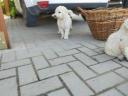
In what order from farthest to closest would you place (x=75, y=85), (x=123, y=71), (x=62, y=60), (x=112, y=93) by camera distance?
(x=62, y=60) < (x=123, y=71) < (x=75, y=85) < (x=112, y=93)

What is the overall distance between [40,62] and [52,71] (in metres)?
0.30

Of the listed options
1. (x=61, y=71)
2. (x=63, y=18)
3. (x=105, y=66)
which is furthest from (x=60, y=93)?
(x=63, y=18)

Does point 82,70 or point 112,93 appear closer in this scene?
point 112,93

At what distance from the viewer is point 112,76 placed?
1.64 m

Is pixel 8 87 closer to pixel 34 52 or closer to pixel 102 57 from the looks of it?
pixel 34 52

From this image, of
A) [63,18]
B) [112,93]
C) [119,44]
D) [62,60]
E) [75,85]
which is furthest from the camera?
[63,18]

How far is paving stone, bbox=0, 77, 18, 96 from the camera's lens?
1.45 meters

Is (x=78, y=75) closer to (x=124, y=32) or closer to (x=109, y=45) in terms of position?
(x=109, y=45)

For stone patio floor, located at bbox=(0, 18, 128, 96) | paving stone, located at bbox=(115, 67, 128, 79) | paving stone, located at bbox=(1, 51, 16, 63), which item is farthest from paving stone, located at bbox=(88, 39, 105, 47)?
paving stone, located at bbox=(1, 51, 16, 63)

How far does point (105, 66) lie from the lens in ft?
6.07

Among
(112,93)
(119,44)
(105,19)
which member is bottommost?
(112,93)

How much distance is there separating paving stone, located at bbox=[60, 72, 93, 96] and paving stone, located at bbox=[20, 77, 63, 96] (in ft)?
0.25

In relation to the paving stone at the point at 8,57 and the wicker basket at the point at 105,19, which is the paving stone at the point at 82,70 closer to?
the paving stone at the point at 8,57

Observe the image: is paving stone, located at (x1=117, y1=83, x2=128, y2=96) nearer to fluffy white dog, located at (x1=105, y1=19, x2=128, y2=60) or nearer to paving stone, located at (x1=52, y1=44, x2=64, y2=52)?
fluffy white dog, located at (x1=105, y1=19, x2=128, y2=60)
